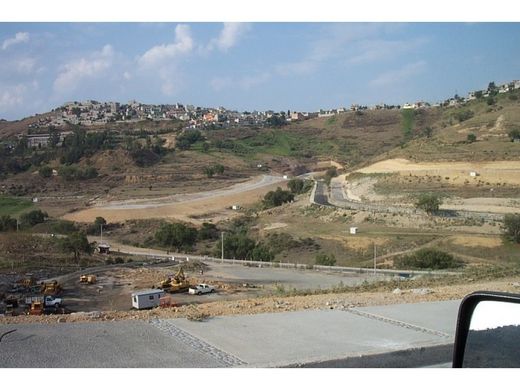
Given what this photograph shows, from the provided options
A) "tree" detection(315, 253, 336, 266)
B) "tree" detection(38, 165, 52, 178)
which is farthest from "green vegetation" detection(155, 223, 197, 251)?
"tree" detection(38, 165, 52, 178)

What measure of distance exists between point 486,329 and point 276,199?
42.5 meters

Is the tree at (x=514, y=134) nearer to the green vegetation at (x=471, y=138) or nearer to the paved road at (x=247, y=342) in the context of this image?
the green vegetation at (x=471, y=138)

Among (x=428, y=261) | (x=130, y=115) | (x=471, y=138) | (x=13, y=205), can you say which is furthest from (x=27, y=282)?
(x=130, y=115)

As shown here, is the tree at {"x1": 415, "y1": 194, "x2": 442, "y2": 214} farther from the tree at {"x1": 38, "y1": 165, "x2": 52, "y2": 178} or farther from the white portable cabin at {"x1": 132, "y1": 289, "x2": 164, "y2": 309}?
the tree at {"x1": 38, "y1": 165, "x2": 52, "y2": 178}

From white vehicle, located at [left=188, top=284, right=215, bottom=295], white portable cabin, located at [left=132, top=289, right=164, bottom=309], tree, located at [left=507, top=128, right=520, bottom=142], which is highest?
tree, located at [left=507, top=128, right=520, bottom=142]

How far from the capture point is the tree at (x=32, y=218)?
3175 centimetres

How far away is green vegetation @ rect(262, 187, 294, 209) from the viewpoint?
143ft

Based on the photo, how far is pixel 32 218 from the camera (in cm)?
3284

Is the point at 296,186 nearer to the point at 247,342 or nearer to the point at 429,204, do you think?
A: the point at 429,204

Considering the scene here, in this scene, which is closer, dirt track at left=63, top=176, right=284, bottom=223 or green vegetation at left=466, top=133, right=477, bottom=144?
dirt track at left=63, top=176, right=284, bottom=223

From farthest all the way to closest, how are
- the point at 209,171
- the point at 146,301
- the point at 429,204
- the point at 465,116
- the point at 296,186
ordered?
the point at 465,116
the point at 209,171
the point at 296,186
the point at 429,204
the point at 146,301

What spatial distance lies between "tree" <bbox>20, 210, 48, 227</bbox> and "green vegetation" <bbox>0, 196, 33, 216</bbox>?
2.37 meters

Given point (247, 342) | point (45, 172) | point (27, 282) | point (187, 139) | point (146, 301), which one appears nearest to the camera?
point (247, 342)

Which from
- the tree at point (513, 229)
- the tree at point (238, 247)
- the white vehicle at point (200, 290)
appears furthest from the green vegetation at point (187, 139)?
the white vehicle at point (200, 290)
